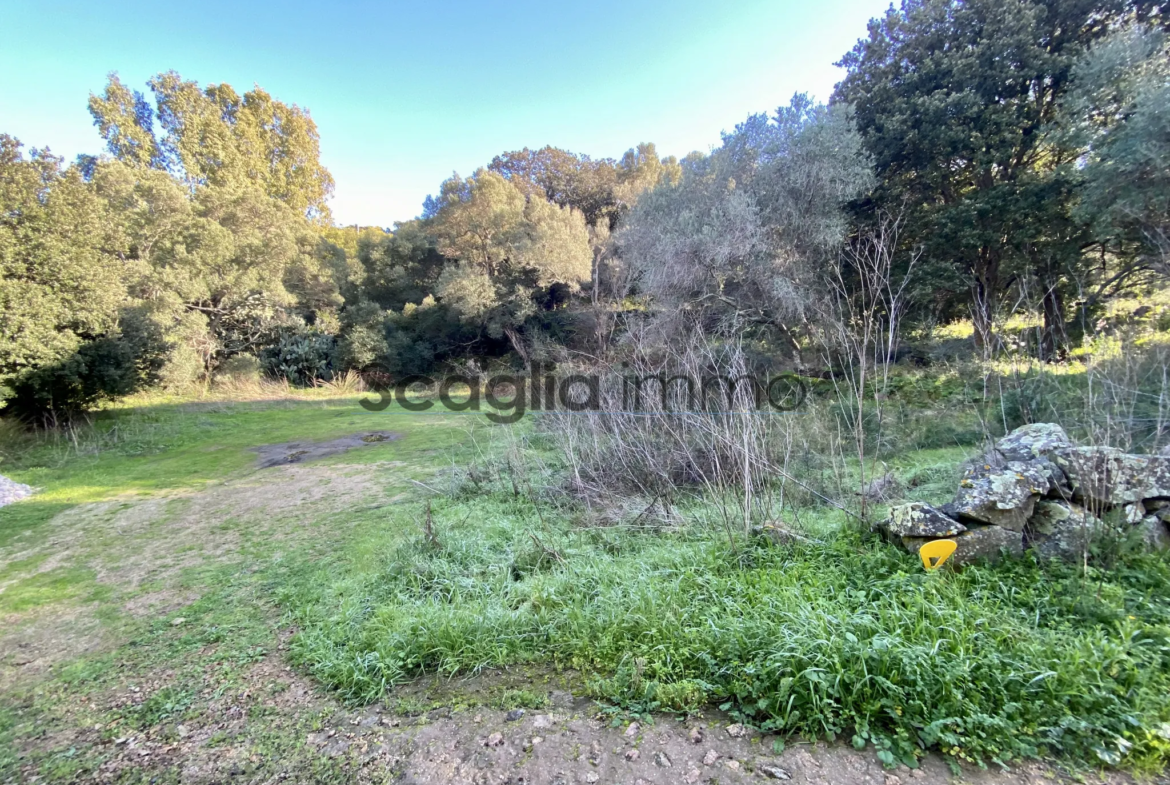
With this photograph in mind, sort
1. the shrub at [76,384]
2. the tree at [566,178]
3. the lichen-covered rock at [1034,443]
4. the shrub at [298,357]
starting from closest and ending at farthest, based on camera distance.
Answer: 1. the lichen-covered rock at [1034,443]
2. the shrub at [76,384]
3. the shrub at [298,357]
4. the tree at [566,178]

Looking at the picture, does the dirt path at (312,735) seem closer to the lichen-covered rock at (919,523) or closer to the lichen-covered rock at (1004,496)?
the lichen-covered rock at (919,523)

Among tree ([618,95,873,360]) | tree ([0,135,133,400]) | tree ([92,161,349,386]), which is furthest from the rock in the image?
tree ([92,161,349,386])

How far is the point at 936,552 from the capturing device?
2227mm

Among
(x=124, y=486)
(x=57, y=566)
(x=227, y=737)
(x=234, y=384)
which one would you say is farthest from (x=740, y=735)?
(x=234, y=384)

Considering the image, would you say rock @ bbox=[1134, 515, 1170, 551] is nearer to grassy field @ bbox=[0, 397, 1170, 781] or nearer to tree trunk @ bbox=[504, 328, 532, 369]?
grassy field @ bbox=[0, 397, 1170, 781]

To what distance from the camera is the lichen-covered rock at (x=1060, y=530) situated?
221 centimetres

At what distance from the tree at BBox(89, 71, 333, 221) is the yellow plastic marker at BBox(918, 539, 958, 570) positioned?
17765 mm

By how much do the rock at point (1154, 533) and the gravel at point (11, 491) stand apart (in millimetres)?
8749

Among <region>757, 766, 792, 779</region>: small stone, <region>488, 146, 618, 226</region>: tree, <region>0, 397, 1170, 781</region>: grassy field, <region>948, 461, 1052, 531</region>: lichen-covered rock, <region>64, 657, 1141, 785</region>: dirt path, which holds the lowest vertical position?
<region>64, 657, 1141, 785</region>: dirt path

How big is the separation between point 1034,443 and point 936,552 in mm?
1338

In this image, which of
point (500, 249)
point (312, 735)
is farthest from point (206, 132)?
point (312, 735)

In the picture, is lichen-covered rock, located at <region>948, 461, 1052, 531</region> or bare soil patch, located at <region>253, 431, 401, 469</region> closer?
lichen-covered rock, located at <region>948, 461, 1052, 531</region>

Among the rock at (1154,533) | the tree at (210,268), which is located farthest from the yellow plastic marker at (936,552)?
the tree at (210,268)

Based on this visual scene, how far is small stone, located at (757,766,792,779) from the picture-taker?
143 centimetres
